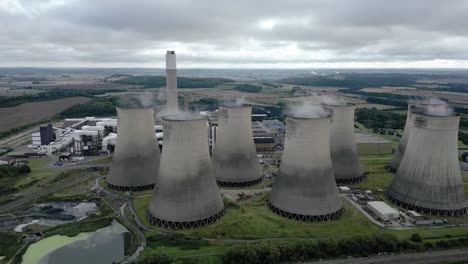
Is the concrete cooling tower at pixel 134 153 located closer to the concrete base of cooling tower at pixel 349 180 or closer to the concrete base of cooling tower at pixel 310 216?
the concrete base of cooling tower at pixel 310 216

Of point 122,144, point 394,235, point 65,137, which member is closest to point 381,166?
point 394,235

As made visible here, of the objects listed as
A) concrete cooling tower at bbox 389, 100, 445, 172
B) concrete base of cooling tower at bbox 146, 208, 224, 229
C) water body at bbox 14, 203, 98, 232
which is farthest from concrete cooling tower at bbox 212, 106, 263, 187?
concrete cooling tower at bbox 389, 100, 445, 172

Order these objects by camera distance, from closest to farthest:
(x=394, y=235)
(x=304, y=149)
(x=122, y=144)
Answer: (x=394, y=235), (x=304, y=149), (x=122, y=144)

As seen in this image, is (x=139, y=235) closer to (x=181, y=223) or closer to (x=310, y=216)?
(x=181, y=223)

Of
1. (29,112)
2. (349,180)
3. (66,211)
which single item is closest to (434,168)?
(349,180)

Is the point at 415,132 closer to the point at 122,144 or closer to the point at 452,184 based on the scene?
the point at 452,184
